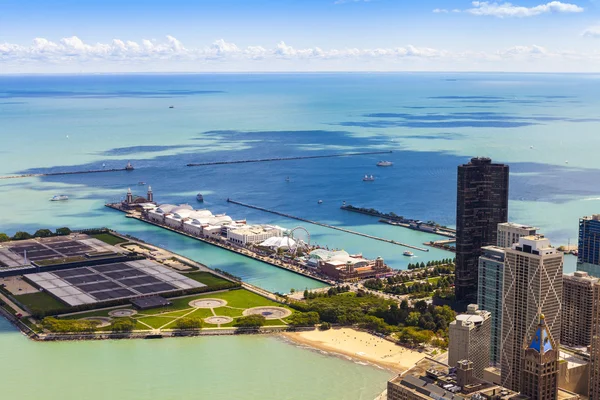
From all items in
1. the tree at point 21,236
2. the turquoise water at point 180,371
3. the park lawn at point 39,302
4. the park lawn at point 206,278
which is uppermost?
the tree at point 21,236

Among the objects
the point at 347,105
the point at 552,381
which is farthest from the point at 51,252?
the point at 347,105

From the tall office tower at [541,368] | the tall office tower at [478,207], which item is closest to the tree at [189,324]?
the tall office tower at [478,207]

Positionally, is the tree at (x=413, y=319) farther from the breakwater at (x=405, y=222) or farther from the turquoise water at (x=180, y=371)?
the breakwater at (x=405, y=222)

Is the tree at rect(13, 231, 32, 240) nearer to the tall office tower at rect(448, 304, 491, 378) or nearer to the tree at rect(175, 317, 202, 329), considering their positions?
the tree at rect(175, 317, 202, 329)

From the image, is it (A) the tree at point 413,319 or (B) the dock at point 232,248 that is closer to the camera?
(A) the tree at point 413,319

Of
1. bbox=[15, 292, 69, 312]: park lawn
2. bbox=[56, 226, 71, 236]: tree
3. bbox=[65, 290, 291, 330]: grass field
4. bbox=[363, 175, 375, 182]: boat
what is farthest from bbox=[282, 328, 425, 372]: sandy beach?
bbox=[363, 175, 375, 182]: boat

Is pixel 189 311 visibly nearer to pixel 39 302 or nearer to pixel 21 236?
A: pixel 39 302
